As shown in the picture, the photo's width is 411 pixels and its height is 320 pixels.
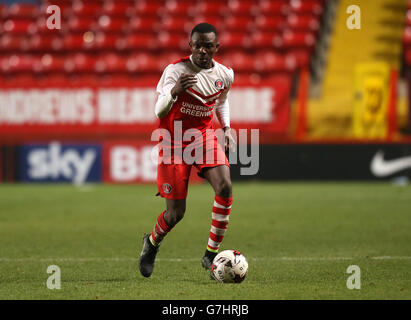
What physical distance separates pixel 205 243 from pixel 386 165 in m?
7.51

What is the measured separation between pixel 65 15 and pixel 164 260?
1491 centimetres

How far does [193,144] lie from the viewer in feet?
18.0

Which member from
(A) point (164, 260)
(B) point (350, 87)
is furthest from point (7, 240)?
(B) point (350, 87)

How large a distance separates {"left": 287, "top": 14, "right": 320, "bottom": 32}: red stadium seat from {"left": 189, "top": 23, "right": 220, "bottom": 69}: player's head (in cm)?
1333

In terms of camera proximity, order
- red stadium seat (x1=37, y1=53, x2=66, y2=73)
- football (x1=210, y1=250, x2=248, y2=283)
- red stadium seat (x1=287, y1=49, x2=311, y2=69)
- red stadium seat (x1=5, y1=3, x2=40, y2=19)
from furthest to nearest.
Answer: red stadium seat (x1=5, y1=3, x2=40, y2=19) → red stadium seat (x1=37, y1=53, x2=66, y2=73) → red stadium seat (x1=287, y1=49, x2=311, y2=69) → football (x1=210, y1=250, x2=248, y2=283)

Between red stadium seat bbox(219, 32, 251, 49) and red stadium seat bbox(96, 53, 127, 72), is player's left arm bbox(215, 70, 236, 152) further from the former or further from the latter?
red stadium seat bbox(219, 32, 251, 49)

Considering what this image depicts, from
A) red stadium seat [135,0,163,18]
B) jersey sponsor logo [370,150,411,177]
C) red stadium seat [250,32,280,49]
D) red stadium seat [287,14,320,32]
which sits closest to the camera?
jersey sponsor logo [370,150,411,177]

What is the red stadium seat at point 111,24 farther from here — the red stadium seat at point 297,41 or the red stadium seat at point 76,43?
the red stadium seat at point 297,41

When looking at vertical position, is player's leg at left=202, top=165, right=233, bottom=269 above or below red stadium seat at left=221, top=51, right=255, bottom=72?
below

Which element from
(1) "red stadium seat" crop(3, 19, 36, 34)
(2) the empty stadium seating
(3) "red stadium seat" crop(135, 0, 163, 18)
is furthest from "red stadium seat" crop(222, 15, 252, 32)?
(1) "red stadium seat" crop(3, 19, 36, 34)

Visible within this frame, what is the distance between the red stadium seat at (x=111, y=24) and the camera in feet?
62.8

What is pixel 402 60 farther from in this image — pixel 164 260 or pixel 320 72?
pixel 164 260

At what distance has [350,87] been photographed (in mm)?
17547

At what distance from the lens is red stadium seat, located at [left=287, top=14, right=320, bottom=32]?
18328 mm
